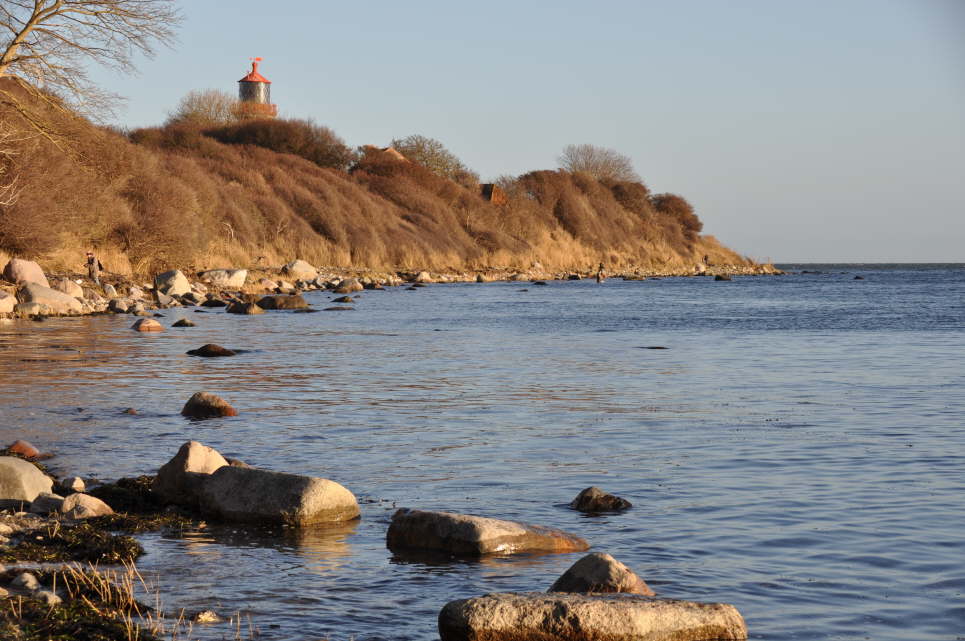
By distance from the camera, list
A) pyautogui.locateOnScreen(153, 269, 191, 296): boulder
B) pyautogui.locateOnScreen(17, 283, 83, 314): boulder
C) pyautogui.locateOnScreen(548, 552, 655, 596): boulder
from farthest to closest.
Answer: pyautogui.locateOnScreen(153, 269, 191, 296): boulder, pyautogui.locateOnScreen(17, 283, 83, 314): boulder, pyautogui.locateOnScreen(548, 552, 655, 596): boulder

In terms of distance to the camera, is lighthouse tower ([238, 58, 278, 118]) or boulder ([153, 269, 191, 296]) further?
lighthouse tower ([238, 58, 278, 118])

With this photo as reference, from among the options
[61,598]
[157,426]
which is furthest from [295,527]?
[157,426]

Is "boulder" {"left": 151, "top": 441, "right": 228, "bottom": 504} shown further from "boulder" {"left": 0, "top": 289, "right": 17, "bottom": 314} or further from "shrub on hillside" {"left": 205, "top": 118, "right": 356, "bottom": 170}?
"shrub on hillside" {"left": 205, "top": 118, "right": 356, "bottom": 170}

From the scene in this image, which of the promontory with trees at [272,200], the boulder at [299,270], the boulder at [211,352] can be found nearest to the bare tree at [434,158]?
the promontory with trees at [272,200]

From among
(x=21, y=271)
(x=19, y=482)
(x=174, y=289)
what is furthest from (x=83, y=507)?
(x=174, y=289)

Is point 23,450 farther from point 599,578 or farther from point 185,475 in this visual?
point 599,578

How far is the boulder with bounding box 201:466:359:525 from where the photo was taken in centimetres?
839

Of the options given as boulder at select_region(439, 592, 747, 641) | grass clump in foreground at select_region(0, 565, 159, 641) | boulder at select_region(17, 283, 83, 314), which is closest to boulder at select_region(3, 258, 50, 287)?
boulder at select_region(17, 283, 83, 314)

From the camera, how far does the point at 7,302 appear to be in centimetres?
2984

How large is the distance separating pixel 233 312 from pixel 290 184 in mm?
33013

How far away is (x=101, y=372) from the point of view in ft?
60.8

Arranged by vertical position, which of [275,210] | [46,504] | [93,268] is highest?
[275,210]

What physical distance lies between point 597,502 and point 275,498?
8.53ft

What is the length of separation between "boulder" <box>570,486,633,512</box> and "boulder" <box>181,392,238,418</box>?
20.5 ft
